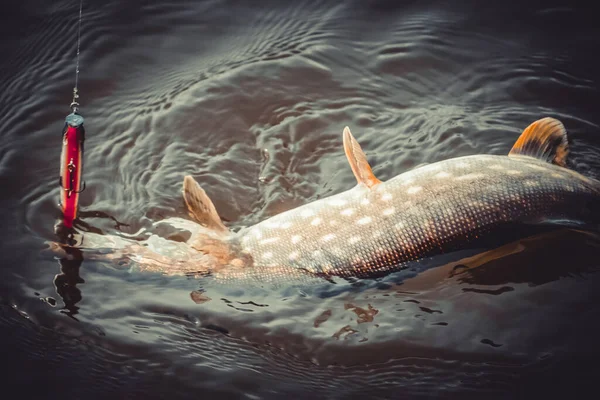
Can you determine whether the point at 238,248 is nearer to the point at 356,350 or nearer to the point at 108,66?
the point at 356,350

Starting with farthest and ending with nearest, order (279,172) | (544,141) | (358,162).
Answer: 1. (279,172)
2. (544,141)
3. (358,162)

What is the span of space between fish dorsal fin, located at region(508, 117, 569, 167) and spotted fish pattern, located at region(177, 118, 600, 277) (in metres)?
0.18

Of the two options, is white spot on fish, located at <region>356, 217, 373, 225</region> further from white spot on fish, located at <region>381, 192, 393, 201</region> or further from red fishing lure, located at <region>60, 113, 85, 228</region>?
red fishing lure, located at <region>60, 113, 85, 228</region>

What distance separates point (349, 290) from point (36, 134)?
3623 mm

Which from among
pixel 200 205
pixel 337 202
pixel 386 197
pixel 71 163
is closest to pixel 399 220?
pixel 386 197

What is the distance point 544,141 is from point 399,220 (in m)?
1.45

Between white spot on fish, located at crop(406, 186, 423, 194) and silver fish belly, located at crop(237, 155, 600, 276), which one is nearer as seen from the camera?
silver fish belly, located at crop(237, 155, 600, 276)

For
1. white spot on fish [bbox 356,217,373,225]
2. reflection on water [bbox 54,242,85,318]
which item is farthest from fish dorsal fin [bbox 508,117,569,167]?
reflection on water [bbox 54,242,85,318]

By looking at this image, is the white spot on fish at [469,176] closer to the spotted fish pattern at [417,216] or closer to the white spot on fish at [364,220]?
the spotted fish pattern at [417,216]

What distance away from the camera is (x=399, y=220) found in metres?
4.53

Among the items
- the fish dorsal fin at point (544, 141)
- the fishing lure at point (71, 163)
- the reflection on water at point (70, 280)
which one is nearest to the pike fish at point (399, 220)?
the fish dorsal fin at point (544, 141)

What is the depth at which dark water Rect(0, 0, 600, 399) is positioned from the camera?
4.30m

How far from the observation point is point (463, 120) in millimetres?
6184

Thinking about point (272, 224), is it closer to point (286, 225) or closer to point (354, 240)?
point (286, 225)
